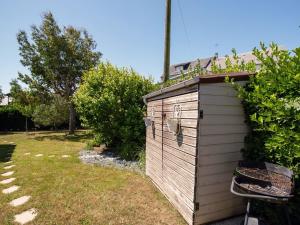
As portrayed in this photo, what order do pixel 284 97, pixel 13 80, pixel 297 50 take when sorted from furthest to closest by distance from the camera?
pixel 13 80
pixel 284 97
pixel 297 50

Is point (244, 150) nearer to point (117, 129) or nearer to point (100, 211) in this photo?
point (100, 211)

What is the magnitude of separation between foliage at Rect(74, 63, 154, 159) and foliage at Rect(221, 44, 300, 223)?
18.5ft

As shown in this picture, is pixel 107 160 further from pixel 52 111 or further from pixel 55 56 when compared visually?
pixel 55 56

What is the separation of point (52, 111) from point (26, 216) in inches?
577

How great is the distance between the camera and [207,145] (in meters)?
3.28

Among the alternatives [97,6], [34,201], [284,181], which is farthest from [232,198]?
[97,6]

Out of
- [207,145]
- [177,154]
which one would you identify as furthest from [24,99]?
[207,145]

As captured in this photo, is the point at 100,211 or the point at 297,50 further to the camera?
the point at 100,211

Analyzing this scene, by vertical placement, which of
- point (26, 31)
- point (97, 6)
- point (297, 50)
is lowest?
point (297, 50)

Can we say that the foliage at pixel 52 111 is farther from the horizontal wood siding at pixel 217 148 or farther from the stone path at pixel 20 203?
the horizontal wood siding at pixel 217 148

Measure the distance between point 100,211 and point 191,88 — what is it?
289cm

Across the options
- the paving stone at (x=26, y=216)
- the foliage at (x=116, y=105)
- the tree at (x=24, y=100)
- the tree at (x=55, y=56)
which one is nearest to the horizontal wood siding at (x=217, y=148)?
the paving stone at (x=26, y=216)

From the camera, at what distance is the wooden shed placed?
323 centimetres

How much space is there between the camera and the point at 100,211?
392 cm
